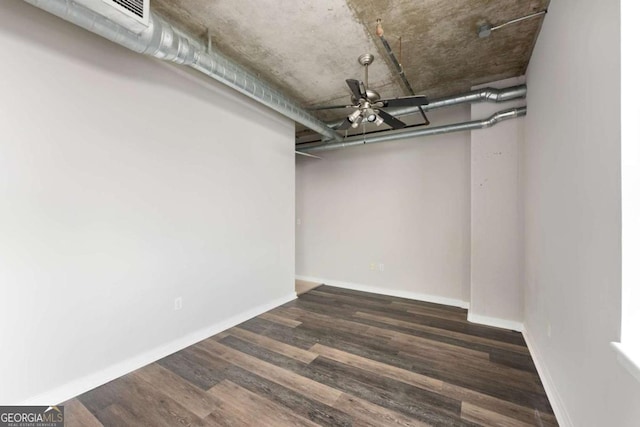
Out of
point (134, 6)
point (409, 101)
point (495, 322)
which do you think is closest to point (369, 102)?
point (409, 101)

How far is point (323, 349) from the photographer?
2693mm

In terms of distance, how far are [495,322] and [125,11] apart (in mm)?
4757

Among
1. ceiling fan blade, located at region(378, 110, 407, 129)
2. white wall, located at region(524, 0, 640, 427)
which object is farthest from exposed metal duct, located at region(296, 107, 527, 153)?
ceiling fan blade, located at region(378, 110, 407, 129)

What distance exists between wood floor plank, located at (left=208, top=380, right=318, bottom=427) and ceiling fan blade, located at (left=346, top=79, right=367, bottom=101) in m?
2.62

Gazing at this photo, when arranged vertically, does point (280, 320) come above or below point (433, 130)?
below

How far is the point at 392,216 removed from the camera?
4574mm

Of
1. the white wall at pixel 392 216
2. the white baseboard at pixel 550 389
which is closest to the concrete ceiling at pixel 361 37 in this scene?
the white wall at pixel 392 216

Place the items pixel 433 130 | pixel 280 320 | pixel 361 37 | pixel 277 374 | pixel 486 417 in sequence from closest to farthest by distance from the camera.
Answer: pixel 486 417 → pixel 277 374 → pixel 361 37 → pixel 280 320 → pixel 433 130

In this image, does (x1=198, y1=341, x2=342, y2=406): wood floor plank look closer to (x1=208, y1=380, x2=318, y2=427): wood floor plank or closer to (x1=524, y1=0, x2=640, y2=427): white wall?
(x1=208, y1=380, x2=318, y2=427): wood floor plank

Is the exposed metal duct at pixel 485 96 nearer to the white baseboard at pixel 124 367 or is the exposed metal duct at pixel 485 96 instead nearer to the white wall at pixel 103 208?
the white wall at pixel 103 208

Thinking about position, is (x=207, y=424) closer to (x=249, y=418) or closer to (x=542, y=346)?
(x=249, y=418)

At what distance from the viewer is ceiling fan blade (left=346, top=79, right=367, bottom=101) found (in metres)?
2.17

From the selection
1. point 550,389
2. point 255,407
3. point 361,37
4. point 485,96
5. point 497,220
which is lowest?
point 255,407

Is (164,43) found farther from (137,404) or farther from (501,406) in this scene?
(501,406)
